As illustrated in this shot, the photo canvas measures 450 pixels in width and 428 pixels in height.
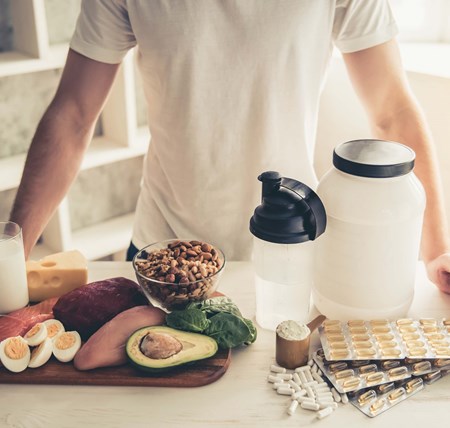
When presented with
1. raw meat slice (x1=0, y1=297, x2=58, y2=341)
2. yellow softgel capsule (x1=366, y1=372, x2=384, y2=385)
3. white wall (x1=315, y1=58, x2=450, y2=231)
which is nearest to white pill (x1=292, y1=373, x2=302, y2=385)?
yellow softgel capsule (x1=366, y1=372, x2=384, y2=385)

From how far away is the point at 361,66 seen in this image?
4.99 ft

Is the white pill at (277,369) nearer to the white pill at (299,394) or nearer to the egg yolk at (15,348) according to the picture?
the white pill at (299,394)

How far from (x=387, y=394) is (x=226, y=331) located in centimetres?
27

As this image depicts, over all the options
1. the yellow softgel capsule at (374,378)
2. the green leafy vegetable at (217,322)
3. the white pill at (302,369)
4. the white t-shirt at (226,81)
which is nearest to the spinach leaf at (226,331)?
the green leafy vegetable at (217,322)

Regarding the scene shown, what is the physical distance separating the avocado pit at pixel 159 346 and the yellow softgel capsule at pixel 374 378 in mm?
294

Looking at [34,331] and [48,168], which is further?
[48,168]

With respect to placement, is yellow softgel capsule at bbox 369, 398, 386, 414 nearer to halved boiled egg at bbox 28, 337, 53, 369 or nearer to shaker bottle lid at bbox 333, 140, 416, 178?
shaker bottle lid at bbox 333, 140, 416, 178

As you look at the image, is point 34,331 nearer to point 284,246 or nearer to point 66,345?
point 66,345

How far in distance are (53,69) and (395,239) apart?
1754 millimetres

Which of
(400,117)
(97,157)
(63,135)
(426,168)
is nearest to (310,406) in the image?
(426,168)

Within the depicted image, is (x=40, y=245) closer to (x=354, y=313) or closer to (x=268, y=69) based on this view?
(x=268, y=69)

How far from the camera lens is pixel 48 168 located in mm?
1495

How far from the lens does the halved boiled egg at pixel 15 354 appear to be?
41.4 inches

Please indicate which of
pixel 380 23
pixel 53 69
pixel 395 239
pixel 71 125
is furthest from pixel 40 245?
pixel 395 239
